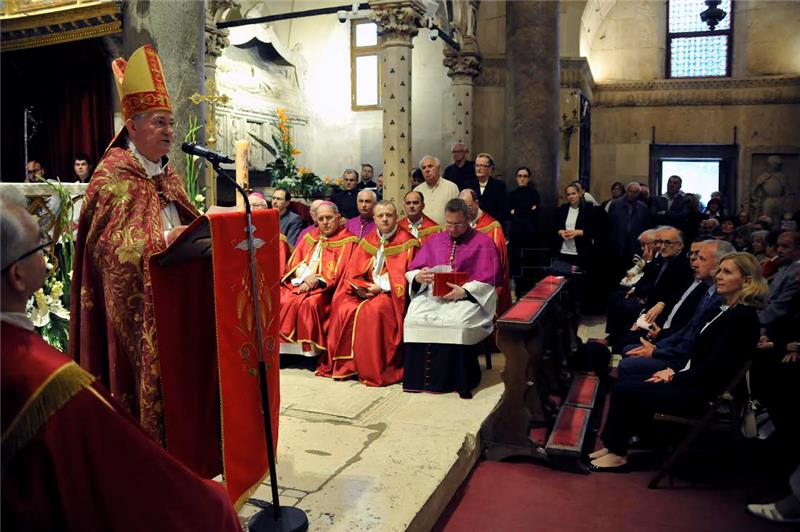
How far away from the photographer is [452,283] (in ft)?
18.6

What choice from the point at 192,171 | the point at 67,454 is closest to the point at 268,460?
the point at 67,454

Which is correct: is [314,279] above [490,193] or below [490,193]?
Answer: below

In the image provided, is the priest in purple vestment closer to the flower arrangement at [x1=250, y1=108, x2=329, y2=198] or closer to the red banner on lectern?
the red banner on lectern

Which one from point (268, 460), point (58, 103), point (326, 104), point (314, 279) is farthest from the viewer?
point (326, 104)

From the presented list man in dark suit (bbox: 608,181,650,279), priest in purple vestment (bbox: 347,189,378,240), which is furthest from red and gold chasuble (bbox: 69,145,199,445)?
man in dark suit (bbox: 608,181,650,279)

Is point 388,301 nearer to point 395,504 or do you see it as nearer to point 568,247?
point 395,504

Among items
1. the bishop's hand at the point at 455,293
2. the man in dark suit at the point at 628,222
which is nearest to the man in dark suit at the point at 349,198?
the man in dark suit at the point at 628,222

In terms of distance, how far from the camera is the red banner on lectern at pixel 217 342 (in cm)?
282

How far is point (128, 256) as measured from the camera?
9.09 feet

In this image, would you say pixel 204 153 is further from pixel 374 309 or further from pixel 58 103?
pixel 58 103

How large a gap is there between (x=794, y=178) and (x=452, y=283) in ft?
39.8

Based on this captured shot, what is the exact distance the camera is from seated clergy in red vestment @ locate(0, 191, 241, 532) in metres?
1.49

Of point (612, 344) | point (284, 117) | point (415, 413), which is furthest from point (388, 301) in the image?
point (284, 117)

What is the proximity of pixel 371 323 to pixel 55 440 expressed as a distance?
4.35 metres
